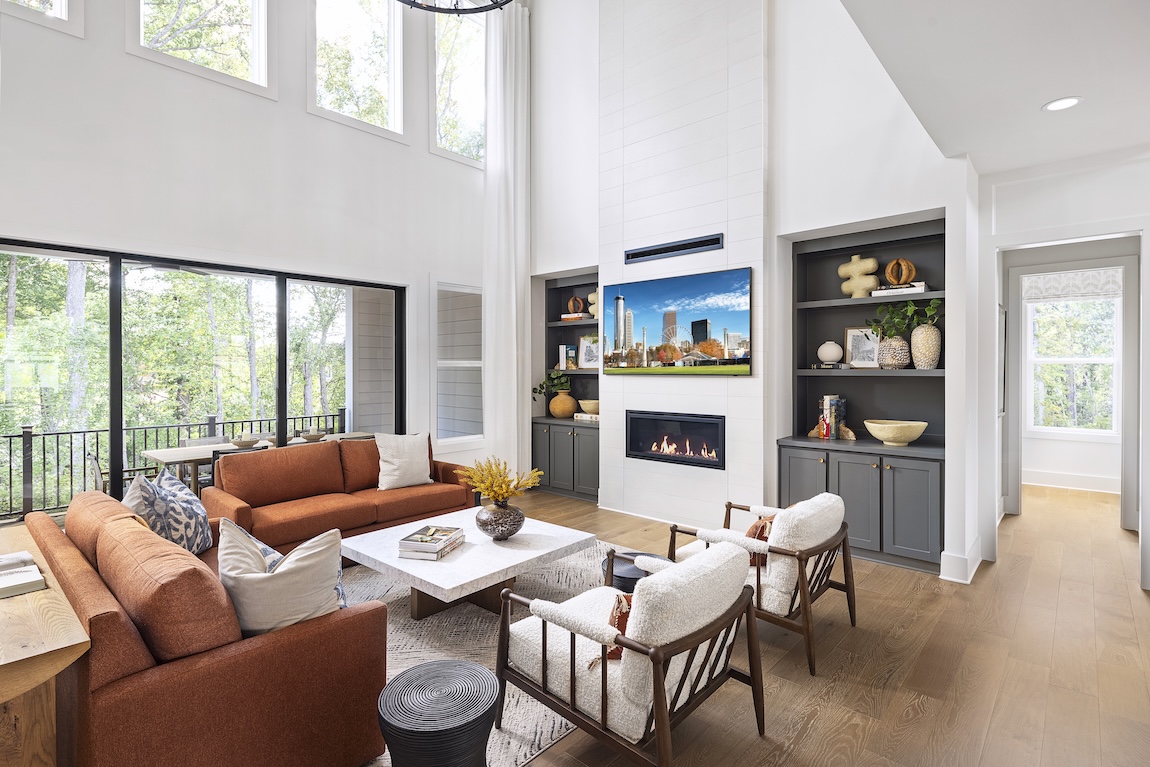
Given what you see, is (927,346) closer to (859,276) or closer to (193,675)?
(859,276)

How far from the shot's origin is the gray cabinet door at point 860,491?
4.09 m

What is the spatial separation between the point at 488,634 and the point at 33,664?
1931mm

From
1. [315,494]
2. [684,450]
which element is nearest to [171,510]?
[315,494]

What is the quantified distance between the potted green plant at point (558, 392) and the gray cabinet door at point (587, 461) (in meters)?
0.38

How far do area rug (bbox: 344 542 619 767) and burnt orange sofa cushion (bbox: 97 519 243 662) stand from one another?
0.77m

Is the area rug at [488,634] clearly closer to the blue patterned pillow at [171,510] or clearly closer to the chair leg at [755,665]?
the chair leg at [755,665]

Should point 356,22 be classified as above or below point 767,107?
above

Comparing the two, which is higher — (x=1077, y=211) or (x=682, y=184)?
(x=682, y=184)

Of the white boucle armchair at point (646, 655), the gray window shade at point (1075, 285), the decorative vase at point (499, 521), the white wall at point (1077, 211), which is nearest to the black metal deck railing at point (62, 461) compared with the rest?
the decorative vase at point (499, 521)

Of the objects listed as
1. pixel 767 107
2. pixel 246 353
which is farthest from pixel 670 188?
pixel 246 353

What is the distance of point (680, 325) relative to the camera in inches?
197

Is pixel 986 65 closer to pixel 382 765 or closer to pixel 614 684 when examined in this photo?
pixel 614 684

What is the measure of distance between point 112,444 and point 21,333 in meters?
0.88

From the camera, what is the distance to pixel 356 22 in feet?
17.4
